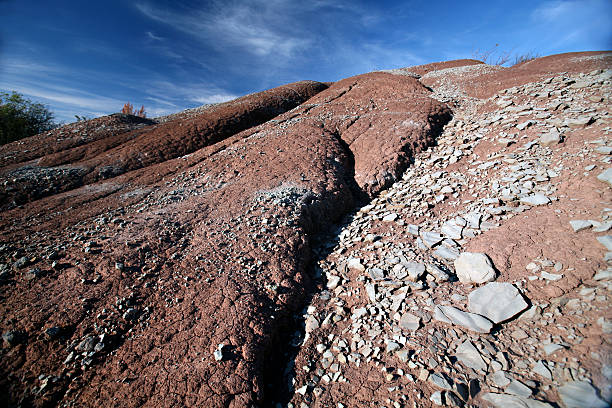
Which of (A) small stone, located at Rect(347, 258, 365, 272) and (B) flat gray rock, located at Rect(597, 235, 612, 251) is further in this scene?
(A) small stone, located at Rect(347, 258, 365, 272)

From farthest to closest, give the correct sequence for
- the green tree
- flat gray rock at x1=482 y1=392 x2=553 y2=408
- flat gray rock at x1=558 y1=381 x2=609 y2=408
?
the green tree
flat gray rock at x1=482 y1=392 x2=553 y2=408
flat gray rock at x1=558 y1=381 x2=609 y2=408

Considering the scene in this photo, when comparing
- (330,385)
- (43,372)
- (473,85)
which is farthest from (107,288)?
(473,85)

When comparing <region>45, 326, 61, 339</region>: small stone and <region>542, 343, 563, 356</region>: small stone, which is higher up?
<region>542, 343, 563, 356</region>: small stone

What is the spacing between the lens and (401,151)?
6324 mm

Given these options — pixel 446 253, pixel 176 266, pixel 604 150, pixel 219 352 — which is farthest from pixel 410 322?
pixel 604 150

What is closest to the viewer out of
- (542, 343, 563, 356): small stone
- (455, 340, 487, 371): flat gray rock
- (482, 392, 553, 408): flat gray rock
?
(482, 392, 553, 408): flat gray rock

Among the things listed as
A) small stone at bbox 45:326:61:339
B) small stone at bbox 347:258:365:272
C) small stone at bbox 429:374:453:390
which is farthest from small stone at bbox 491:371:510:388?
small stone at bbox 45:326:61:339

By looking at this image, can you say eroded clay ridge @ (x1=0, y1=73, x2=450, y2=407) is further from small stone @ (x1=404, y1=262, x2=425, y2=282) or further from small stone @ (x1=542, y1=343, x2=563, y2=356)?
small stone @ (x1=542, y1=343, x2=563, y2=356)

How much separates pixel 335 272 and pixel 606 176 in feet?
13.2

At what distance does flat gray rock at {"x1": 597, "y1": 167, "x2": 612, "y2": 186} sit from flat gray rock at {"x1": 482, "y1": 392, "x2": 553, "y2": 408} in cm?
327

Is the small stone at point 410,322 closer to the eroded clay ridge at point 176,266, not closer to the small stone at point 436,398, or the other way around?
the small stone at point 436,398

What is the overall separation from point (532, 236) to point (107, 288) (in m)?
5.54

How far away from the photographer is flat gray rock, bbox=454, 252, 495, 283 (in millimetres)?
3072

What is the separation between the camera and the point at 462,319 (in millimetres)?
2711
